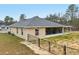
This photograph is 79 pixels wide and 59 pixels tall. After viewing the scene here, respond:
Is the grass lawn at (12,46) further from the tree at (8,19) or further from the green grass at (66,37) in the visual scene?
the green grass at (66,37)

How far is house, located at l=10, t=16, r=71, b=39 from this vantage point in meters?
10.2

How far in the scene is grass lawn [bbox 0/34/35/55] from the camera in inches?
396

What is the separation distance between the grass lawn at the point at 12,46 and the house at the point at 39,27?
0.55 feet

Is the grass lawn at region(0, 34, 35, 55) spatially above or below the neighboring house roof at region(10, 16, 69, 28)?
below

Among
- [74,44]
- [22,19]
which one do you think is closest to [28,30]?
[22,19]

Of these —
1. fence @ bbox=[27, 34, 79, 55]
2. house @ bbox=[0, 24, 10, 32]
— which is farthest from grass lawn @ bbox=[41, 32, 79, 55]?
house @ bbox=[0, 24, 10, 32]

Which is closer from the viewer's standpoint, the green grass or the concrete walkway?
the concrete walkway

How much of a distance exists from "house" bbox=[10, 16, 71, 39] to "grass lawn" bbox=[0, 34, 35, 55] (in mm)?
169

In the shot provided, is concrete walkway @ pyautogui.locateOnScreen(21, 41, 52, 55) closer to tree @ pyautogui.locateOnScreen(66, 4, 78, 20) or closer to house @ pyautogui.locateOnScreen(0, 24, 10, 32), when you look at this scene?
house @ pyautogui.locateOnScreen(0, 24, 10, 32)

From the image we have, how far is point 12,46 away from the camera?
10164 millimetres

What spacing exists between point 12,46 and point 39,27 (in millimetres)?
579

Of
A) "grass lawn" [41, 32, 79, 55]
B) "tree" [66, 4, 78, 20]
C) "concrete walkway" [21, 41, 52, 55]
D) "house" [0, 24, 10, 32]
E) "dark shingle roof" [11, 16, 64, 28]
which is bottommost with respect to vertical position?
"concrete walkway" [21, 41, 52, 55]

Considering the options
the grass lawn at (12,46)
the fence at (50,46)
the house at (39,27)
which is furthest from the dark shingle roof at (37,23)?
the grass lawn at (12,46)
